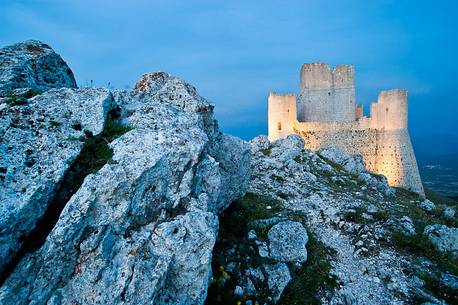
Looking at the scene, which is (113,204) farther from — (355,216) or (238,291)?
(355,216)

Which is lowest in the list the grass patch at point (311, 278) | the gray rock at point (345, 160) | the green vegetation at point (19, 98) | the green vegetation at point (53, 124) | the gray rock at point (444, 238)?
the grass patch at point (311, 278)

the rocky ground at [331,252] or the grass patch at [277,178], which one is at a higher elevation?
the grass patch at [277,178]

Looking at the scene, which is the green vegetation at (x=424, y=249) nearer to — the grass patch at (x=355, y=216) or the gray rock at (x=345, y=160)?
the grass patch at (x=355, y=216)

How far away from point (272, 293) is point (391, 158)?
31.3 m

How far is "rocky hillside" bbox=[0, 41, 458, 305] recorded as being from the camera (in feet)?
18.8

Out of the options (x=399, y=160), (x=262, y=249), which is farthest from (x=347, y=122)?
(x=262, y=249)

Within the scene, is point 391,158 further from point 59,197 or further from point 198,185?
point 59,197

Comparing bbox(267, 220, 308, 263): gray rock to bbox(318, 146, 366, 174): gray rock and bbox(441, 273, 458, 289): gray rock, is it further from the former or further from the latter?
bbox(318, 146, 366, 174): gray rock

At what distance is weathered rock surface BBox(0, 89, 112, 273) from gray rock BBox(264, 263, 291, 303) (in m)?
7.33

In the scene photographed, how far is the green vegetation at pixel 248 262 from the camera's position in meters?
9.46

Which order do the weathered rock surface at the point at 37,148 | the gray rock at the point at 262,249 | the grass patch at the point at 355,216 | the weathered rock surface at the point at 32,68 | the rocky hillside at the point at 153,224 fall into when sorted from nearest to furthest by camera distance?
the weathered rock surface at the point at 37,148, the rocky hillside at the point at 153,224, the weathered rock surface at the point at 32,68, the gray rock at the point at 262,249, the grass patch at the point at 355,216

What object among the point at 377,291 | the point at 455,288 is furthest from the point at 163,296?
the point at 455,288

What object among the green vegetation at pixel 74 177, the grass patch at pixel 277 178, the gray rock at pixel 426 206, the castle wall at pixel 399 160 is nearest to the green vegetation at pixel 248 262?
the green vegetation at pixel 74 177

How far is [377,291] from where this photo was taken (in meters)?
10.7
